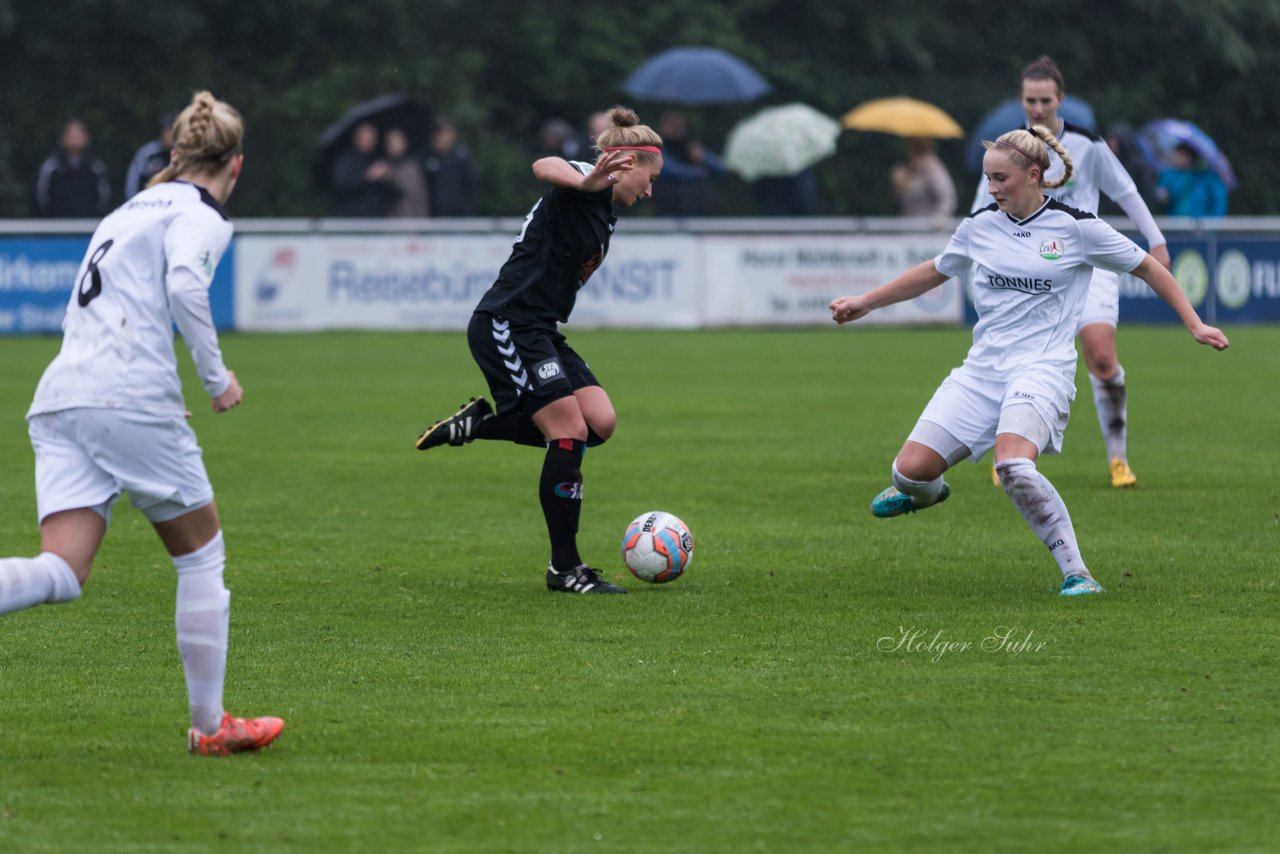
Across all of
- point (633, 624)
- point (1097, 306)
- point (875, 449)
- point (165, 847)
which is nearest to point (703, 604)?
point (633, 624)

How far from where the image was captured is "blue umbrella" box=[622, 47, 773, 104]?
2691 cm

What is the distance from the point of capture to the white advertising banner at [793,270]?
2328 cm

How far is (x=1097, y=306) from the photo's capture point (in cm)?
1055

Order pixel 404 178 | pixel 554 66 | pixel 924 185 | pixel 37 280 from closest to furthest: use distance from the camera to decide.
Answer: pixel 37 280 < pixel 404 178 < pixel 924 185 < pixel 554 66

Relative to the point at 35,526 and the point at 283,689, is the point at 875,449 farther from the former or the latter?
the point at 283,689

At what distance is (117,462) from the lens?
501cm

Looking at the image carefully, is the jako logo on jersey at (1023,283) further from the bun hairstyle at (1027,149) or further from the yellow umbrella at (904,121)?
the yellow umbrella at (904,121)

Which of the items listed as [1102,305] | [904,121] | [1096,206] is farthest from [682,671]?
[904,121]

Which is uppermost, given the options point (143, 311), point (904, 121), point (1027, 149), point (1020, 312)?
point (1027, 149)

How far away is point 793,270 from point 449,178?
4478 millimetres

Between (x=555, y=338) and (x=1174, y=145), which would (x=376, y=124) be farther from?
(x=555, y=338)

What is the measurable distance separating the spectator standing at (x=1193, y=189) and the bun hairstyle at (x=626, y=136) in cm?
1782

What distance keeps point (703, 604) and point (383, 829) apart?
9.74 ft

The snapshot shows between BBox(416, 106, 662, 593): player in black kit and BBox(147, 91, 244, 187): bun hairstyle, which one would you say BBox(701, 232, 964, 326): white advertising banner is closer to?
BBox(416, 106, 662, 593): player in black kit
